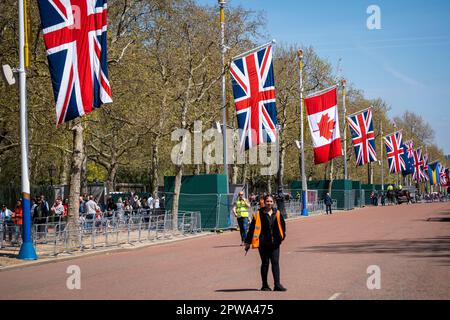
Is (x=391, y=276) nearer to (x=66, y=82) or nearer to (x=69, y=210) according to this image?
(x=66, y=82)

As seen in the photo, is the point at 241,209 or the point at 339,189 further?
the point at 339,189

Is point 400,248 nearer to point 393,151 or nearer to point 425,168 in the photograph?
point 393,151

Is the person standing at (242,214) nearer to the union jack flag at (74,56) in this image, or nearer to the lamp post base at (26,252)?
the union jack flag at (74,56)

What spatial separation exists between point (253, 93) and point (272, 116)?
1.44 metres

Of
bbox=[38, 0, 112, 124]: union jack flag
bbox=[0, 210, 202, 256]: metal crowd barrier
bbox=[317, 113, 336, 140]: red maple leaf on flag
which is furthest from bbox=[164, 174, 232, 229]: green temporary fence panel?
bbox=[38, 0, 112, 124]: union jack flag

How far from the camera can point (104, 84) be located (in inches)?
842

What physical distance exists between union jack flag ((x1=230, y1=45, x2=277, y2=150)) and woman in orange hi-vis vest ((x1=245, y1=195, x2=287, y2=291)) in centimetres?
1880

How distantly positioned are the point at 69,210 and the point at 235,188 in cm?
1309

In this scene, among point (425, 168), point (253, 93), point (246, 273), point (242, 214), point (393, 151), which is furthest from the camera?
point (425, 168)

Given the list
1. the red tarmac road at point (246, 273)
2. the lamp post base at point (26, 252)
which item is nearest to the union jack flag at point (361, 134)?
the red tarmac road at point (246, 273)

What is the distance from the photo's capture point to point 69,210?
84.4 ft

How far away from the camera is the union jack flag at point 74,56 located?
20719 millimetres

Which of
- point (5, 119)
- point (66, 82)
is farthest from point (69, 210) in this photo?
point (5, 119)

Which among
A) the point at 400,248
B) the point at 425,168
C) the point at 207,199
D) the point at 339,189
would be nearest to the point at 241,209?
the point at 400,248
